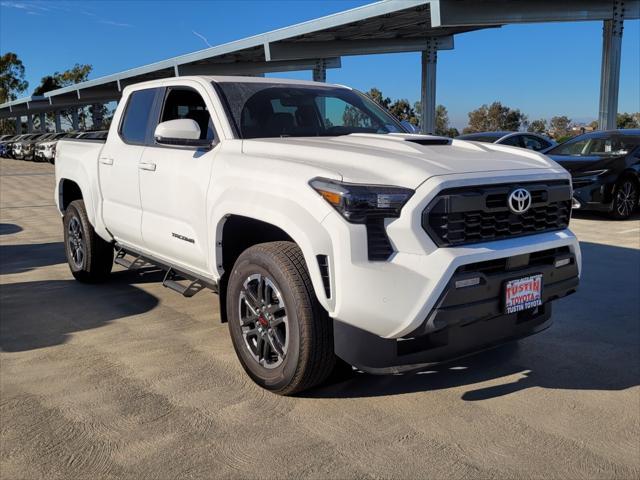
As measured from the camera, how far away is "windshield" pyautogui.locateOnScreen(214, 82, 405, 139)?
4352 mm

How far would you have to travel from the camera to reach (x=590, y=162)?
36.0 feet

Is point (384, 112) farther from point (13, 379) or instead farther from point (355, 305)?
point (13, 379)

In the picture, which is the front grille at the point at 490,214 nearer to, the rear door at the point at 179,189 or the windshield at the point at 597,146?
the rear door at the point at 179,189

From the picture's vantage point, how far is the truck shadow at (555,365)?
149 inches

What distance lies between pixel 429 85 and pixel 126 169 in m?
22.9

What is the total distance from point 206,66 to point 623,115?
148 feet

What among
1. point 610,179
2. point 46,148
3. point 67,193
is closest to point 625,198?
point 610,179

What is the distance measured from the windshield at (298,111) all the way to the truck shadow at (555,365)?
183 centimetres

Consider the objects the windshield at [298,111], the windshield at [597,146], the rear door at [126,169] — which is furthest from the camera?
the windshield at [597,146]

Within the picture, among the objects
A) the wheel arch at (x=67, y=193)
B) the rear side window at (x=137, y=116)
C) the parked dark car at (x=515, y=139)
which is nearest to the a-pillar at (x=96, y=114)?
the parked dark car at (x=515, y=139)

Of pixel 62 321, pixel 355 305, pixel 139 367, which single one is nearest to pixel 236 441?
pixel 355 305

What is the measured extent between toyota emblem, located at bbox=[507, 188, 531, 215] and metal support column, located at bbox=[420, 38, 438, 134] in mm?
23310

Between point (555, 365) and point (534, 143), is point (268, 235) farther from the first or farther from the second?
point (534, 143)

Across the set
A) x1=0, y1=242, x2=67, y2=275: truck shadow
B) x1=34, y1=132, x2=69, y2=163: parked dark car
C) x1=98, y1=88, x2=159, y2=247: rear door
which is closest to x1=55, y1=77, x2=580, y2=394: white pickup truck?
x1=98, y1=88, x2=159, y2=247: rear door
